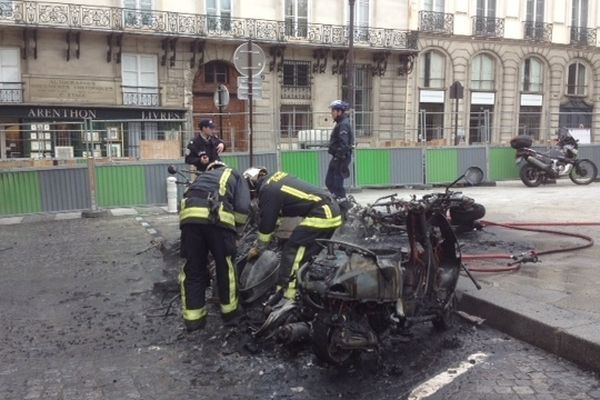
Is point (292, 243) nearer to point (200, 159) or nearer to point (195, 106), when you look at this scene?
point (200, 159)

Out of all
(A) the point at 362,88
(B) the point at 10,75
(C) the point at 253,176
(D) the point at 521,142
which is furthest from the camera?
(A) the point at 362,88

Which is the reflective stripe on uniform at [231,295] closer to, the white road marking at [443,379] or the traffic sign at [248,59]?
the white road marking at [443,379]

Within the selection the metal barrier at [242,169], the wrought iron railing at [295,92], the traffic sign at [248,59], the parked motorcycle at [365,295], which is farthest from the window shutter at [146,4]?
the parked motorcycle at [365,295]

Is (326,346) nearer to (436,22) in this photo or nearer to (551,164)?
(551,164)

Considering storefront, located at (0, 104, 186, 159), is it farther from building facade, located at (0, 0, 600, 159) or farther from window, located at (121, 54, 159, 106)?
window, located at (121, 54, 159, 106)

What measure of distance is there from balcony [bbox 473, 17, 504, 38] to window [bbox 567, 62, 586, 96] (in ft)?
17.8

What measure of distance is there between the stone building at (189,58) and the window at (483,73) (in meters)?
4.20

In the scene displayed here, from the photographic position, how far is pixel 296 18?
2694 cm

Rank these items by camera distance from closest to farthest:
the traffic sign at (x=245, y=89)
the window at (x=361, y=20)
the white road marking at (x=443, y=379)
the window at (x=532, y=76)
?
1. the white road marking at (x=443, y=379)
2. the traffic sign at (x=245, y=89)
3. the window at (x=361, y=20)
4. the window at (x=532, y=76)

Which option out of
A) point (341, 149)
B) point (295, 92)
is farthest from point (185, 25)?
point (341, 149)

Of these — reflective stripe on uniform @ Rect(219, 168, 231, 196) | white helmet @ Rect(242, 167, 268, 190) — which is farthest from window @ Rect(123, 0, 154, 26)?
reflective stripe on uniform @ Rect(219, 168, 231, 196)

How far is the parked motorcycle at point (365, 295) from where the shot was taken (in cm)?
379

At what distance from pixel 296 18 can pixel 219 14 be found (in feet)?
11.7

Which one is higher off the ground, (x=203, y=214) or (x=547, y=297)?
(x=203, y=214)
